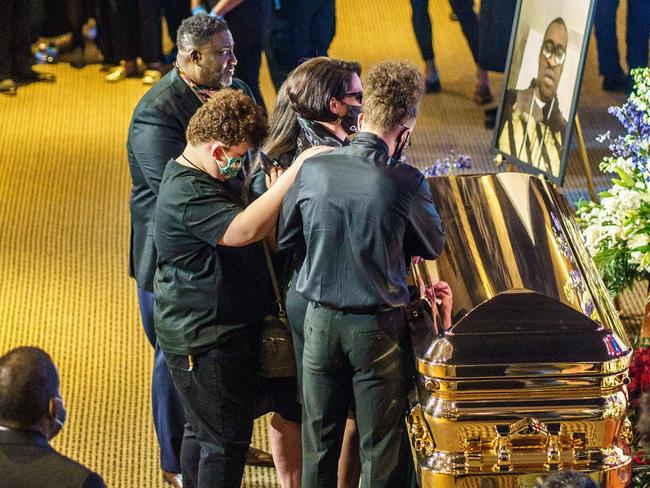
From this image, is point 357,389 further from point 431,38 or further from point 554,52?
point 431,38

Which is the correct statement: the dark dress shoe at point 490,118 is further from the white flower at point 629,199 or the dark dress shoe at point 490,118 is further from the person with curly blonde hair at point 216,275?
the person with curly blonde hair at point 216,275

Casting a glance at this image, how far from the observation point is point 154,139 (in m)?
3.34

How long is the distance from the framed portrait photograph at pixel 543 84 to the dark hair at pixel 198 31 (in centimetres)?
199

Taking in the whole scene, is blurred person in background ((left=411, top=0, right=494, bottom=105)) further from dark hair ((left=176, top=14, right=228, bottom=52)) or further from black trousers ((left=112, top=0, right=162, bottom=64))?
dark hair ((left=176, top=14, right=228, bottom=52))

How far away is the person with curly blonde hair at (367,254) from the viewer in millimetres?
2510

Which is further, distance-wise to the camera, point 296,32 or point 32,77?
point 32,77

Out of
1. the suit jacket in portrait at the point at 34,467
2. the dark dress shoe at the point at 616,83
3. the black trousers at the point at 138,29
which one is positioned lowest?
the dark dress shoe at the point at 616,83

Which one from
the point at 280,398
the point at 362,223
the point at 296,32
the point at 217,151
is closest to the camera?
the point at 362,223

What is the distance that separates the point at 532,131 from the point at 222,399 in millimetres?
2823

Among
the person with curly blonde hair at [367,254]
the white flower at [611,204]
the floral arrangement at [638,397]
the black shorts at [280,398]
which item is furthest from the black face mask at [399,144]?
the white flower at [611,204]

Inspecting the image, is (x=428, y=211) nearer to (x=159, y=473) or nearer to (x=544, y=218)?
(x=544, y=218)

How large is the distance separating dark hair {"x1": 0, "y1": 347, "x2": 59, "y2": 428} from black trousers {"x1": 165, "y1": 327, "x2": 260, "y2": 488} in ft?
2.29

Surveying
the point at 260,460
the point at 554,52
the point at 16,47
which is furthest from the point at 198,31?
the point at 16,47

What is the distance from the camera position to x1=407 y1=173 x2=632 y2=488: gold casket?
2.52 m
